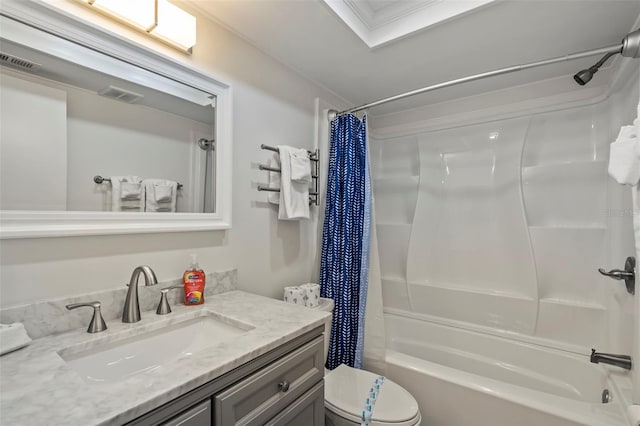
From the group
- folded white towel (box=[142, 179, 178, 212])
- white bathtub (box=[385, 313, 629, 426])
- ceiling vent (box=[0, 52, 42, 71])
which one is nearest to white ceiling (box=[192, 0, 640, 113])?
ceiling vent (box=[0, 52, 42, 71])

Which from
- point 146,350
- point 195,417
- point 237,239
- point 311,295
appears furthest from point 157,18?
point 311,295

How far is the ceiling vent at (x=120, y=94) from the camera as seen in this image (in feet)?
3.46

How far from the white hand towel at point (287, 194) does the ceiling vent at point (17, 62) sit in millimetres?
1027

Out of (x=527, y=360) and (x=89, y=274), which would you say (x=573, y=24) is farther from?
(x=89, y=274)

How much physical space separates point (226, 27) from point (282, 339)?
149cm

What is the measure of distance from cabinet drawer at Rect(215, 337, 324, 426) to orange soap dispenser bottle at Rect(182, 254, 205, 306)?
19.8 inches

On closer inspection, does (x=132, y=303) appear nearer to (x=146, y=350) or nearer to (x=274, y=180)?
(x=146, y=350)

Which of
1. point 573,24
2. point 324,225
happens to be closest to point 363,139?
point 324,225

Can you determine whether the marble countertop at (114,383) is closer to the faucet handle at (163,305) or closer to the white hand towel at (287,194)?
the faucet handle at (163,305)

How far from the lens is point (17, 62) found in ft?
2.89

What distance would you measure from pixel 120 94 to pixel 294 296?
1.24 metres

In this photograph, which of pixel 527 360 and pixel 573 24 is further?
pixel 527 360

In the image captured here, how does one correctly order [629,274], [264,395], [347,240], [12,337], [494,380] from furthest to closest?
[347,240]
[494,380]
[629,274]
[264,395]
[12,337]

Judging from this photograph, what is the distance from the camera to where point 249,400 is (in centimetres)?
84
